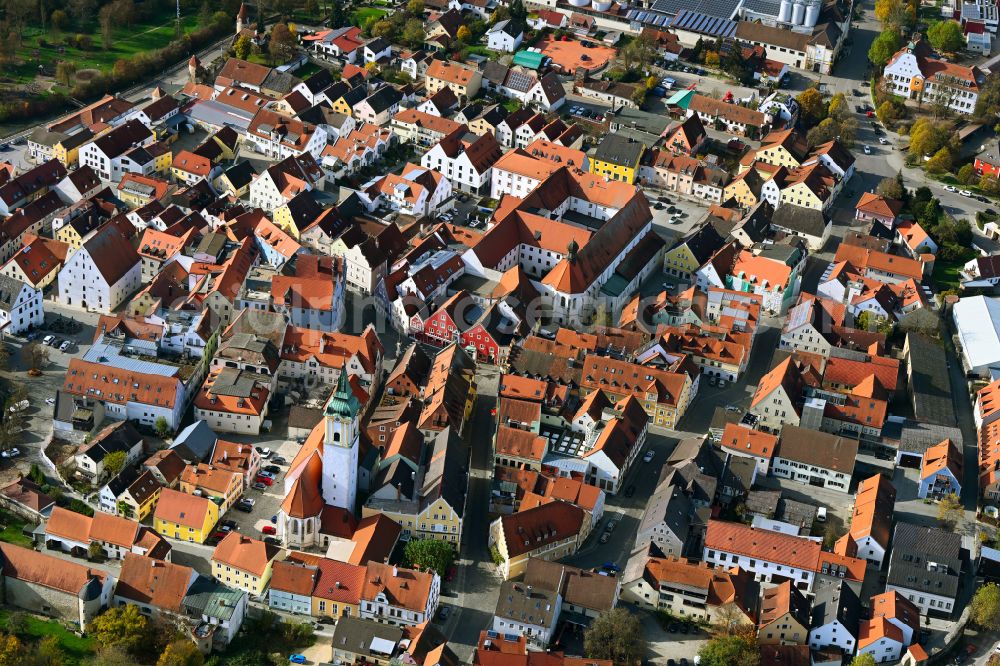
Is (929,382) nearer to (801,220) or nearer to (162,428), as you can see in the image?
(801,220)

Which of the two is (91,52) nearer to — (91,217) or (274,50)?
(274,50)

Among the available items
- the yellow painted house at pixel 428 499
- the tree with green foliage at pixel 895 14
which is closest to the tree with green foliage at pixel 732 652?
the yellow painted house at pixel 428 499

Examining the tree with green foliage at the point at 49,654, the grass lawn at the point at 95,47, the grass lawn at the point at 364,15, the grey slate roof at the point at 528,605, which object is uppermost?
the grass lawn at the point at 364,15

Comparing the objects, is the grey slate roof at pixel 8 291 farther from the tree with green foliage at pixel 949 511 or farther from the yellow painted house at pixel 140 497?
the tree with green foliage at pixel 949 511

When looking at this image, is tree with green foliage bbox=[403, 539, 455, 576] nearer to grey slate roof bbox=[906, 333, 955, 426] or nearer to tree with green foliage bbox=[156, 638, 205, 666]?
tree with green foliage bbox=[156, 638, 205, 666]

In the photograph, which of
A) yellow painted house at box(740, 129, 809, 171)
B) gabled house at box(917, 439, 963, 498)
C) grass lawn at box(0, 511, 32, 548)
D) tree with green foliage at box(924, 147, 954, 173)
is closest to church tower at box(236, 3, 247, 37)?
yellow painted house at box(740, 129, 809, 171)

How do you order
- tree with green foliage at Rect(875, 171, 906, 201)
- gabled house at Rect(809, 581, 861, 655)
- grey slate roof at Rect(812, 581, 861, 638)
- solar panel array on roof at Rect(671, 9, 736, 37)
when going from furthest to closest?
solar panel array on roof at Rect(671, 9, 736, 37) → tree with green foliage at Rect(875, 171, 906, 201) → grey slate roof at Rect(812, 581, 861, 638) → gabled house at Rect(809, 581, 861, 655)
